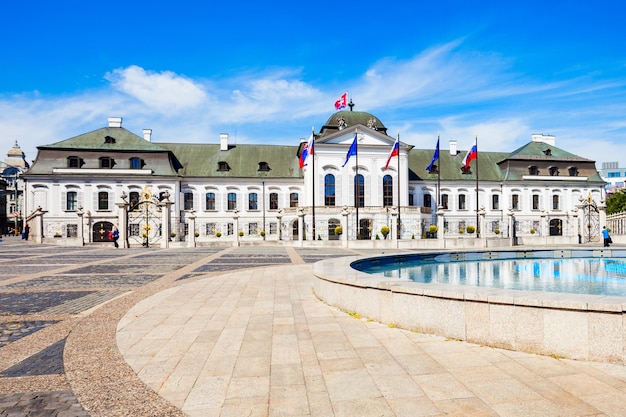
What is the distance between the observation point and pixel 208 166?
158 feet

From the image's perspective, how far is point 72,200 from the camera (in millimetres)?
42688

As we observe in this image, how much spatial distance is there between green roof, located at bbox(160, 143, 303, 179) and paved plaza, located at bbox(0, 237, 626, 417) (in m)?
40.3

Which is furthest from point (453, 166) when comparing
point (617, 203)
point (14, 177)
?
point (14, 177)

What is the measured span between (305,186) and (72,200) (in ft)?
81.5

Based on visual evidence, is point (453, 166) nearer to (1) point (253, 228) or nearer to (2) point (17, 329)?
(1) point (253, 228)

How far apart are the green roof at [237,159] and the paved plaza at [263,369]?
40.3 m

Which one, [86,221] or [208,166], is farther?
[208,166]

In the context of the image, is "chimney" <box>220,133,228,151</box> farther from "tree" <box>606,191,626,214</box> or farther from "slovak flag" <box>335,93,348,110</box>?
"tree" <box>606,191,626,214</box>

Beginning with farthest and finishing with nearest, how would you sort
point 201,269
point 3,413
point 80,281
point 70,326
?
point 201,269
point 80,281
point 70,326
point 3,413

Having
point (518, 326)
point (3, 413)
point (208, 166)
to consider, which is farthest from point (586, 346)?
point (208, 166)

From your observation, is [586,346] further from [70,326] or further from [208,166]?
[208,166]

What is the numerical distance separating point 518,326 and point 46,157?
49.1m

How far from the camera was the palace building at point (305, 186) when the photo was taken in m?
42.1

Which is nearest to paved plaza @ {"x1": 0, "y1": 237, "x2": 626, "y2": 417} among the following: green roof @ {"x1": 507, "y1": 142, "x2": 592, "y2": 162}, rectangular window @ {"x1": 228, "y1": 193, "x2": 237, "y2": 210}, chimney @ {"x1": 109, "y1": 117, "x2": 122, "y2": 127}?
rectangular window @ {"x1": 228, "y1": 193, "x2": 237, "y2": 210}
